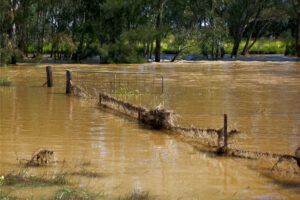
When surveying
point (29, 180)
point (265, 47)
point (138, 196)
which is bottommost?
point (138, 196)

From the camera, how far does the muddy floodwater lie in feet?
23.0

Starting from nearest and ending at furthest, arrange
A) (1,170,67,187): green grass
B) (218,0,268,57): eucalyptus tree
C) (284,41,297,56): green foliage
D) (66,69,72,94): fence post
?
(1,170,67,187): green grass < (66,69,72,94): fence post < (218,0,268,57): eucalyptus tree < (284,41,297,56): green foliage

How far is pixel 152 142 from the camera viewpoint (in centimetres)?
1009

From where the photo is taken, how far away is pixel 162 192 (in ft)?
22.1

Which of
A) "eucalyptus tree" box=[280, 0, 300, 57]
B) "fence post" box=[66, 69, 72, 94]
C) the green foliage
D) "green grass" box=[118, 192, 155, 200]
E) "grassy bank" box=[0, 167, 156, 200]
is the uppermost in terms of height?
"eucalyptus tree" box=[280, 0, 300, 57]

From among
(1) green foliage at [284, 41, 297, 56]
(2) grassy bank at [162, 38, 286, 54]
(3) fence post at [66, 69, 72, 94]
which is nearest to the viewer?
(3) fence post at [66, 69, 72, 94]

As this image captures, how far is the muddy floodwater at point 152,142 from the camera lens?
277 inches

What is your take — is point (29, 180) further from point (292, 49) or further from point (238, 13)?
point (292, 49)

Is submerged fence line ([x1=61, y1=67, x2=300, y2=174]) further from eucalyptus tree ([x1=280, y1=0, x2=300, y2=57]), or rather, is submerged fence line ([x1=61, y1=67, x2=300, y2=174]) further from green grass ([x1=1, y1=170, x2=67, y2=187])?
eucalyptus tree ([x1=280, y1=0, x2=300, y2=57])

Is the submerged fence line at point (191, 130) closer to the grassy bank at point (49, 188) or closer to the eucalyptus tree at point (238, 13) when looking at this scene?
the grassy bank at point (49, 188)

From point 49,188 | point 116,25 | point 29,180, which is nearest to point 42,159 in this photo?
point 29,180

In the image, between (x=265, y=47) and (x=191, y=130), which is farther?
(x=265, y=47)

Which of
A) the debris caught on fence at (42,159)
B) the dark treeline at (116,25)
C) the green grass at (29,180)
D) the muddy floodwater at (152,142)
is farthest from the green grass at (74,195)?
the dark treeline at (116,25)

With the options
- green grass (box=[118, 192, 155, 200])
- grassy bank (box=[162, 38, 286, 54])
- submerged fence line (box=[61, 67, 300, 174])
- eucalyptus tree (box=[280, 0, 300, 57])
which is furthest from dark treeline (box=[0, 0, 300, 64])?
green grass (box=[118, 192, 155, 200])
